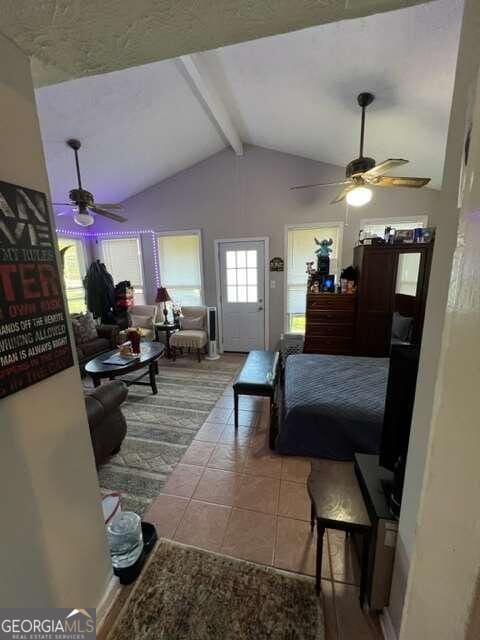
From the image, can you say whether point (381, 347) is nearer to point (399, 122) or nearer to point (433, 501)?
point (399, 122)

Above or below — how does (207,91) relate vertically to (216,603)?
above

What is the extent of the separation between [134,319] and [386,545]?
4.47m

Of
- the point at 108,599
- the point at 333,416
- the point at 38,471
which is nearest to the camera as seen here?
the point at 38,471

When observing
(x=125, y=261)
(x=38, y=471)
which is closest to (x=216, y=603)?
(x=38, y=471)

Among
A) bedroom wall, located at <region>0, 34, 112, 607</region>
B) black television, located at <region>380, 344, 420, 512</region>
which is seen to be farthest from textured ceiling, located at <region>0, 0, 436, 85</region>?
black television, located at <region>380, 344, 420, 512</region>

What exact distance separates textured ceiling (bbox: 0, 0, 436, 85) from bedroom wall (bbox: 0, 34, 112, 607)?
101mm

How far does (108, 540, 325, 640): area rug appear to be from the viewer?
109 centimetres

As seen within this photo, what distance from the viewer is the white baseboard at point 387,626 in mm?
1008

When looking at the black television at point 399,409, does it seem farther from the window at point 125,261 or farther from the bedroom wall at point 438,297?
the window at point 125,261

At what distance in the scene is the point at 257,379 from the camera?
7.95 ft

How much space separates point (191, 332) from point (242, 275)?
1.30 m

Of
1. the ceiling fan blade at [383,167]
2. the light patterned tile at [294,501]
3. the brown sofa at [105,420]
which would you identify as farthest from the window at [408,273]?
the brown sofa at [105,420]

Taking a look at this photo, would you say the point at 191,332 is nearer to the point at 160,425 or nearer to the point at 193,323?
the point at 193,323

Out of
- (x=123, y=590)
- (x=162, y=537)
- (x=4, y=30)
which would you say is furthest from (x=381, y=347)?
(x=4, y=30)
